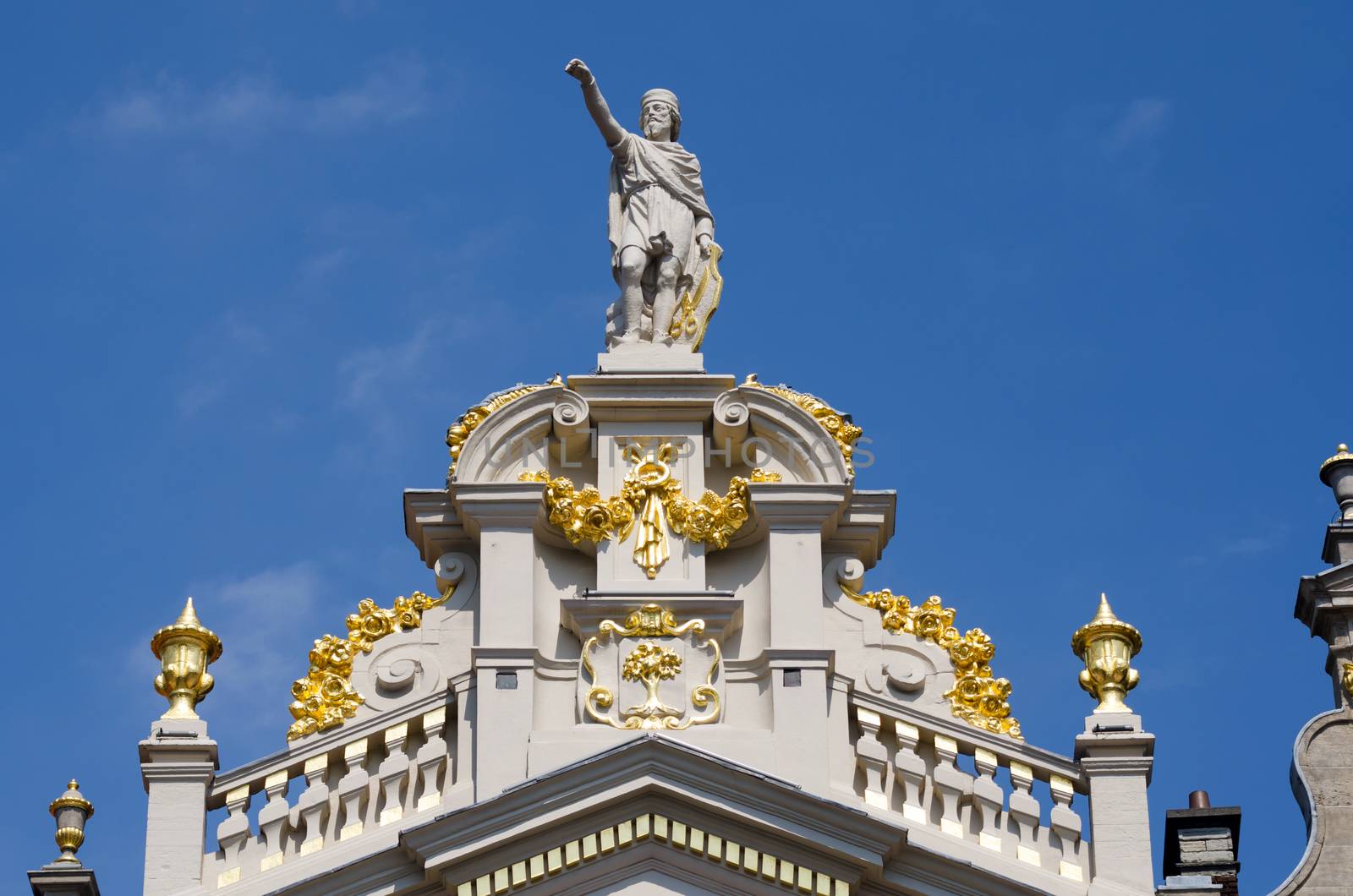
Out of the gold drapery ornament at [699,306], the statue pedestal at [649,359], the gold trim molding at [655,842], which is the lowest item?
the gold trim molding at [655,842]

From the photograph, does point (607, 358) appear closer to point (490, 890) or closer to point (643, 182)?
point (643, 182)

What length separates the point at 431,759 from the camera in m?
27.7

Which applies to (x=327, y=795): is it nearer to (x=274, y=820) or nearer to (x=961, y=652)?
(x=274, y=820)

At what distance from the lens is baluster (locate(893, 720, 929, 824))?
27405 millimetres

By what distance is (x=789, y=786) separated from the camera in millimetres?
26656

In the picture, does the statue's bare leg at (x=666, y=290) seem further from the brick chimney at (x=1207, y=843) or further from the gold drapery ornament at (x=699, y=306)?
the brick chimney at (x=1207, y=843)

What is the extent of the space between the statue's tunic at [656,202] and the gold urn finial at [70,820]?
20.6 ft

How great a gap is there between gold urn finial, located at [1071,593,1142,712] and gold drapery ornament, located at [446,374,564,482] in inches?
186

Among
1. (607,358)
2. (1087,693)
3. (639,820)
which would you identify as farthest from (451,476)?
(1087,693)

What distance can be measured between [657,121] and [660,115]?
58 millimetres

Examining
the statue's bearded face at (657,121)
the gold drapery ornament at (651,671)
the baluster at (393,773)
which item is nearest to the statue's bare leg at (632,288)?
the statue's bearded face at (657,121)

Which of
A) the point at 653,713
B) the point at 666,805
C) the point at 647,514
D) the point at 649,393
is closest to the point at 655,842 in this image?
the point at 666,805

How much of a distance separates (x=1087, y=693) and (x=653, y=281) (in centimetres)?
520

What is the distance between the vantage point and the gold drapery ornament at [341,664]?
2798 centimetres
